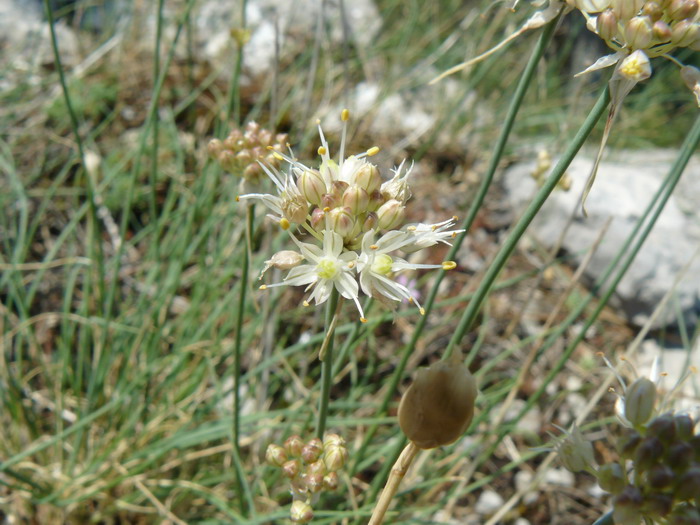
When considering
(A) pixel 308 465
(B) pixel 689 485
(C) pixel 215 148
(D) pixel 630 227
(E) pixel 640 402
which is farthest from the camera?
(D) pixel 630 227

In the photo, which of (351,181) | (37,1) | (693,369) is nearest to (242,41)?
(351,181)

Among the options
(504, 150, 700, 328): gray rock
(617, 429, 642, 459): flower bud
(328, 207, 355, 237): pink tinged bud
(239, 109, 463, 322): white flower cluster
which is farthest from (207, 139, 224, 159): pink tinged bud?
(504, 150, 700, 328): gray rock

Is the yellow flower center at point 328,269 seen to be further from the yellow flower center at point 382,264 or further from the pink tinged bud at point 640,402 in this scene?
the pink tinged bud at point 640,402

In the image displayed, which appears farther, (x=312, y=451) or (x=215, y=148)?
(x=215, y=148)

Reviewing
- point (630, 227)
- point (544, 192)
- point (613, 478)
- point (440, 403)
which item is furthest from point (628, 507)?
point (630, 227)

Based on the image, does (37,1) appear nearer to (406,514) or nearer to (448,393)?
(406,514)

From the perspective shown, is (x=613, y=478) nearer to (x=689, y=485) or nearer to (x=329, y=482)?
(x=689, y=485)

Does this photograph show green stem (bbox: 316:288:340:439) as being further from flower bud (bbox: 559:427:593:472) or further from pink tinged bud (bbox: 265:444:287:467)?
flower bud (bbox: 559:427:593:472)
